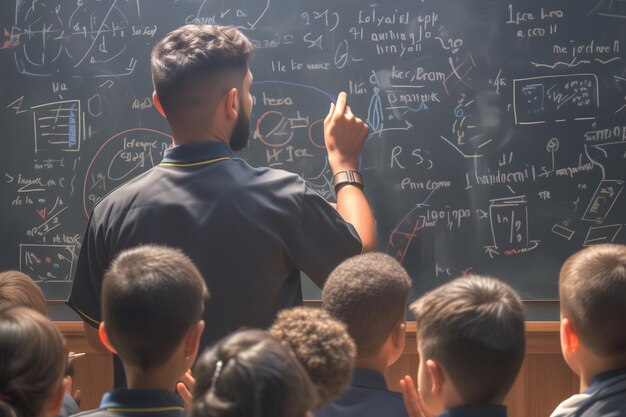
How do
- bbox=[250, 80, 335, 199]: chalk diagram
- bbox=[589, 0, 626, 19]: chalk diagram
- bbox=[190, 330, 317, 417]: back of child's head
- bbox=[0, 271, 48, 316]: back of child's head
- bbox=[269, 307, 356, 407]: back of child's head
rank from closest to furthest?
bbox=[190, 330, 317, 417]: back of child's head, bbox=[269, 307, 356, 407]: back of child's head, bbox=[0, 271, 48, 316]: back of child's head, bbox=[589, 0, 626, 19]: chalk diagram, bbox=[250, 80, 335, 199]: chalk diagram

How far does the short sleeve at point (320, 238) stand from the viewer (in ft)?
7.20

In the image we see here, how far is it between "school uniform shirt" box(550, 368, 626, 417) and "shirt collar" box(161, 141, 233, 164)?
1.09m

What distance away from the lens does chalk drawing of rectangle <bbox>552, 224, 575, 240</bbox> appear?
11.9 ft

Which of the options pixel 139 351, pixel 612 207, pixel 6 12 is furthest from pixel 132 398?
pixel 6 12

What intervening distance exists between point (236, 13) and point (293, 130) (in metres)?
0.61

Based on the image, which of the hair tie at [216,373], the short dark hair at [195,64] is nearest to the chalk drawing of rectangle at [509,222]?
the short dark hair at [195,64]

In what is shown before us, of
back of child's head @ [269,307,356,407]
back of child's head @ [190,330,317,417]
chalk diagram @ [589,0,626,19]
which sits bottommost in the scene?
back of child's head @ [269,307,356,407]

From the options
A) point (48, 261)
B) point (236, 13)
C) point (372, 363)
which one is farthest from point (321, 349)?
point (48, 261)

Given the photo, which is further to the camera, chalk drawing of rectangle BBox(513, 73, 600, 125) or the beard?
chalk drawing of rectangle BBox(513, 73, 600, 125)

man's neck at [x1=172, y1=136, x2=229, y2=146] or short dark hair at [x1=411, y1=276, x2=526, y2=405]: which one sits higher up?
man's neck at [x1=172, y1=136, x2=229, y2=146]

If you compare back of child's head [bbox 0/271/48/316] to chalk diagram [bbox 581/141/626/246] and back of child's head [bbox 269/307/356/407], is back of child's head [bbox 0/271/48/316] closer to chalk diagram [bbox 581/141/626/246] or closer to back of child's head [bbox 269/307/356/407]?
back of child's head [bbox 269/307/356/407]

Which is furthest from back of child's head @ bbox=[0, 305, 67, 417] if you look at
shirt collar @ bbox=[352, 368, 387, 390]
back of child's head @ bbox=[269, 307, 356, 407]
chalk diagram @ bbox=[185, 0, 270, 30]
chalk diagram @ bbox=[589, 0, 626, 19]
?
chalk diagram @ bbox=[589, 0, 626, 19]

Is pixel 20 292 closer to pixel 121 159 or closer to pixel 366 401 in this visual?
pixel 366 401

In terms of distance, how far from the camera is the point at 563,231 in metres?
3.63
